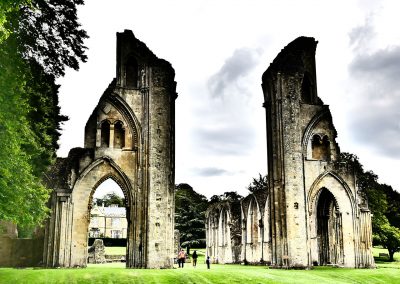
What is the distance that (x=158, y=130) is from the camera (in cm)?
2630

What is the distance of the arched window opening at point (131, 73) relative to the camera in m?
27.2

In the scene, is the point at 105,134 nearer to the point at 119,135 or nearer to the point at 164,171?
the point at 119,135

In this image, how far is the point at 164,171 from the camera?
85.1 ft

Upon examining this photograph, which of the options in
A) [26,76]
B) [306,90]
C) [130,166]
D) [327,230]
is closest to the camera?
[26,76]

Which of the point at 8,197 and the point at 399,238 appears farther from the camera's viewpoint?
the point at 399,238

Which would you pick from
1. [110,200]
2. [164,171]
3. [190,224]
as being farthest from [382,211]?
[110,200]

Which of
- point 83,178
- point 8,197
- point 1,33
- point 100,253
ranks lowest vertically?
point 100,253

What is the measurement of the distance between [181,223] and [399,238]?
78.9 feet

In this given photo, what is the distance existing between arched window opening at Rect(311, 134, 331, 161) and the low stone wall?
1563 centimetres

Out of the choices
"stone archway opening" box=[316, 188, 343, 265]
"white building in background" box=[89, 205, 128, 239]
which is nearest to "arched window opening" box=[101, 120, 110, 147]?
"stone archway opening" box=[316, 188, 343, 265]

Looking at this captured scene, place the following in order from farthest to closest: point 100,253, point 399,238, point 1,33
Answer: point 399,238, point 100,253, point 1,33

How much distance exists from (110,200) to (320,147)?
6901 centimetres

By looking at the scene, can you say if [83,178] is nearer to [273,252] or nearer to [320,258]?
[273,252]

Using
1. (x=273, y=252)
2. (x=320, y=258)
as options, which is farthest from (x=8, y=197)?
(x=320, y=258)
